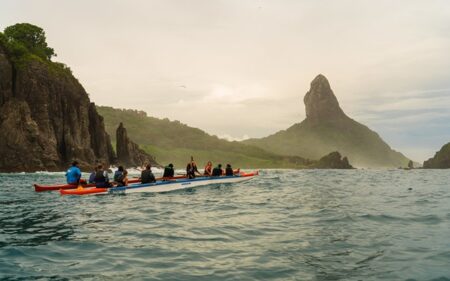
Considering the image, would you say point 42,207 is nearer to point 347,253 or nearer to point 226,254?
point 226,254

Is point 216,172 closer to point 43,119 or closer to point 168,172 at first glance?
point 168,172

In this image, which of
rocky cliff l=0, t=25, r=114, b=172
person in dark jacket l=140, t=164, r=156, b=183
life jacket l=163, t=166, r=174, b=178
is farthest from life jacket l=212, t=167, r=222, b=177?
rocky cliff l=0, t=25, r=114, b=172

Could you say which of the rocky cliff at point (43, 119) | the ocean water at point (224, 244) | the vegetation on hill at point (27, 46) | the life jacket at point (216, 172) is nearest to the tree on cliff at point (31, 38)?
the vegetation on hill at point (27, 46)

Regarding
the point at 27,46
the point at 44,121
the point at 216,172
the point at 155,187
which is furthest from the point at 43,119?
the point at 155,187

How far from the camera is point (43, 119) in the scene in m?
102

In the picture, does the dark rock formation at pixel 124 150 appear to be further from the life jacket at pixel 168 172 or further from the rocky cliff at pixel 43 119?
the life jacket at pixel 168 172

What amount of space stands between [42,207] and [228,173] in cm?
2511

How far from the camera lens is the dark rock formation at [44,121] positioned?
307ft

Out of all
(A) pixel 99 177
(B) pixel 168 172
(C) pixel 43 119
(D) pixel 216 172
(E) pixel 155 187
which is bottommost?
(E) pixel 155 187

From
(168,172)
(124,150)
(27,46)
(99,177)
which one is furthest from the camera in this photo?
(124,150)

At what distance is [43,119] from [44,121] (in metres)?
0.59

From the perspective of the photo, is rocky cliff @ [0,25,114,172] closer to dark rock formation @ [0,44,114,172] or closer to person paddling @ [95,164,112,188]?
dark rock formation @ [0,44,114,172]

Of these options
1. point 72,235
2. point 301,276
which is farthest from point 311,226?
point 72,235

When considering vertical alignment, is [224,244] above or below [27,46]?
below
